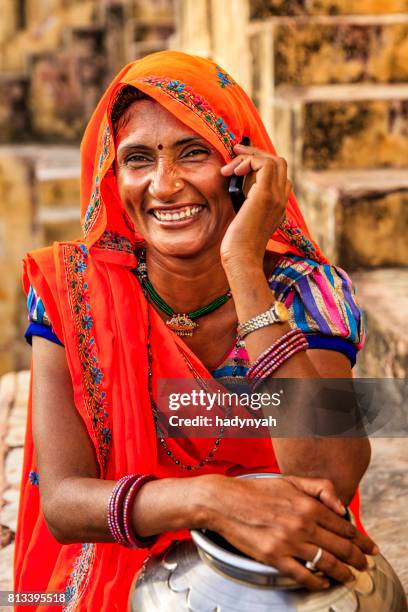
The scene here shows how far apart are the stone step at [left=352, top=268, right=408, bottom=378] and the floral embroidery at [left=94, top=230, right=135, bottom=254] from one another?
1052mm

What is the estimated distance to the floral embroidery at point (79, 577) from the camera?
1.68 m

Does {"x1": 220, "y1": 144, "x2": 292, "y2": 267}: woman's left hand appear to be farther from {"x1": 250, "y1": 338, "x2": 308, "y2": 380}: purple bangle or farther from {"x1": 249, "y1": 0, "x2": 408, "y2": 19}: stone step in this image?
{"x1": 249, "y1": 0, "x2": 408, "y2": 19}: stone step

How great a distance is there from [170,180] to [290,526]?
0.71 m

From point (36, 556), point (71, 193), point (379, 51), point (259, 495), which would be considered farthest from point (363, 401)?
point (71, 193)

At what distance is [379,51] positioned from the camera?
3965mm

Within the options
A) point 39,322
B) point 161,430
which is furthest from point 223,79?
point 161,430

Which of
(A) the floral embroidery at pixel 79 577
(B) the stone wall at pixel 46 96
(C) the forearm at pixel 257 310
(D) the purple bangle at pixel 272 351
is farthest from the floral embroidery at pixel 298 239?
(B) the stone wall at pixel 46 96

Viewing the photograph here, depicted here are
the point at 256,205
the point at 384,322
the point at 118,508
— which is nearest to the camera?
the point at 118,508

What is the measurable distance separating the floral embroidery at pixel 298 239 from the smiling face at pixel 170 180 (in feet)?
0.44

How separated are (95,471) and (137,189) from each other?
→ 1.81ft

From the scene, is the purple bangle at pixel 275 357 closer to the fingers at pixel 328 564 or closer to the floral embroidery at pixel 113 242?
the fingers at pixel 328 564

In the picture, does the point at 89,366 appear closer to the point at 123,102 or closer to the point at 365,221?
the point at 123,102

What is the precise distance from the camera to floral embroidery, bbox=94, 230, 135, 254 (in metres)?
1.83

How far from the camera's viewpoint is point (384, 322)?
8.93 ft
